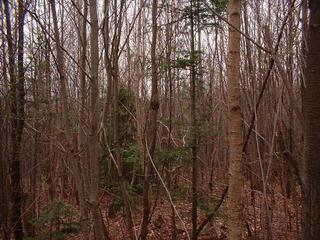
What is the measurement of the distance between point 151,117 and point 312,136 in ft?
10.0

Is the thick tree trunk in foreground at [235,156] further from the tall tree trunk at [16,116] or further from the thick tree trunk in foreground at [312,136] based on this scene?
the tall tree trunk at [16,116]

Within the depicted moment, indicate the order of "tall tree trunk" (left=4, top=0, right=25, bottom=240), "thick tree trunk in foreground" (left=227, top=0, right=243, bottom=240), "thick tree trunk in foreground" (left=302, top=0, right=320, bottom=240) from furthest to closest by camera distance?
"tall tree trunk" (left=4, top=0, right=25, bottom=240)
"thick tree trunk in foreground" (left=227, top=0, right=243, bottom=240)
"thick tree trunk in foreground" (left=302, top=0, right=320, bottom=240)

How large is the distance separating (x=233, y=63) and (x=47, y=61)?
4.82m

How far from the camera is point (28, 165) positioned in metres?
6.45

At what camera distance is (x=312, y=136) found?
0.99m

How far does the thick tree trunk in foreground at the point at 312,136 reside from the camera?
96cm

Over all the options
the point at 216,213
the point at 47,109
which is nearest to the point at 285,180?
the point at 216,213

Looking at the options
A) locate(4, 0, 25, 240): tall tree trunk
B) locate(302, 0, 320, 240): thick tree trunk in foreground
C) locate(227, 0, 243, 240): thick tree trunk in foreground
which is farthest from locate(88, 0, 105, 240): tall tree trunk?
locate(4, 0, 25, 240): tall tree trunk

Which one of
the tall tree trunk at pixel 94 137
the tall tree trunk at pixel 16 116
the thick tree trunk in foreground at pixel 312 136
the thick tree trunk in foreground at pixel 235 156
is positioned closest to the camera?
the thick tree trunk in foreground at pixel 312 136

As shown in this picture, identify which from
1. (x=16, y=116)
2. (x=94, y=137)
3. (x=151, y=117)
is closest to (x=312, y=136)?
(x=94, y=137)

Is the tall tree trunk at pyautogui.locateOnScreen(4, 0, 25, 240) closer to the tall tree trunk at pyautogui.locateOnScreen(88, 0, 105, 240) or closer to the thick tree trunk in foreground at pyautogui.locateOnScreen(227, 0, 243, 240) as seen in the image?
the tall tree trunk at pyautogui.locateOnScreen(88, 0, 105, 240)

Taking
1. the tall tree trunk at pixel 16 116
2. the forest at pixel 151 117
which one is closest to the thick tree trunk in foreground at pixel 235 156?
the forest at pixel 151 117

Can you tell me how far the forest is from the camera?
1.82 meters

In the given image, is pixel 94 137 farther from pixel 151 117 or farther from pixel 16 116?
pixel 16 116
